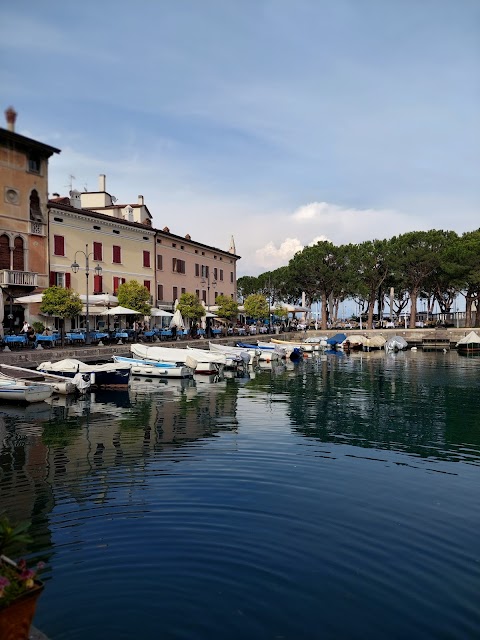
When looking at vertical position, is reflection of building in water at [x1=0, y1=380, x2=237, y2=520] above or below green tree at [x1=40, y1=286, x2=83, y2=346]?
below

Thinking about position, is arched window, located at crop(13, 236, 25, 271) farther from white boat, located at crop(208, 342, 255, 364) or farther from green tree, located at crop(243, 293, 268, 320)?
green tree, located at crop(243, 293, 268, 320)

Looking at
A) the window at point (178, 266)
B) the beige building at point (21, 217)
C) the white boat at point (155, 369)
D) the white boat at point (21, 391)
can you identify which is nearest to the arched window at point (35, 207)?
the beige building at point (21, 217)

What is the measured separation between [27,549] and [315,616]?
4312mm

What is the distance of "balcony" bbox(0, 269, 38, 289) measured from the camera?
3431cm

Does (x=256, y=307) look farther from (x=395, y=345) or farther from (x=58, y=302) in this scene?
(x=58, y=302)

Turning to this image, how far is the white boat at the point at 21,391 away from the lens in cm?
2158

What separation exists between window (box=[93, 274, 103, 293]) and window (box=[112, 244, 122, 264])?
2.74 m

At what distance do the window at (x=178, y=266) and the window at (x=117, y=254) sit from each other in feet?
29.0

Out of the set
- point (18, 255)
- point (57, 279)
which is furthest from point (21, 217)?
point (57, 279)

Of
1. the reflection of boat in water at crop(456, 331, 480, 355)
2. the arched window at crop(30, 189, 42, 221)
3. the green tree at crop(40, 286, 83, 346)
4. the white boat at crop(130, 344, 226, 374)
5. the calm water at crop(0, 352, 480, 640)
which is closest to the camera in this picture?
the calm water at crop(0, 352, 480, 640)

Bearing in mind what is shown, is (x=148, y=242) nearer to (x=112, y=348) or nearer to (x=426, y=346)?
(x=112, y=348)

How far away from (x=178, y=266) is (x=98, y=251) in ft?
42.3

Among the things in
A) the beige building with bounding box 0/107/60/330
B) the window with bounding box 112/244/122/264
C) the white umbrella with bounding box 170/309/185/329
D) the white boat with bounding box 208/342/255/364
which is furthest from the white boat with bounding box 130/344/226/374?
the window with bounding box 112/244/122/264

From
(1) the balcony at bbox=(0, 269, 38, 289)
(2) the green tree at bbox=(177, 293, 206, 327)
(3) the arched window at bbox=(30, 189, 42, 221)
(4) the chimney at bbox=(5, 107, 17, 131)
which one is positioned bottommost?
(2) the green tree at bbox=(177, 293, 206, 327)
